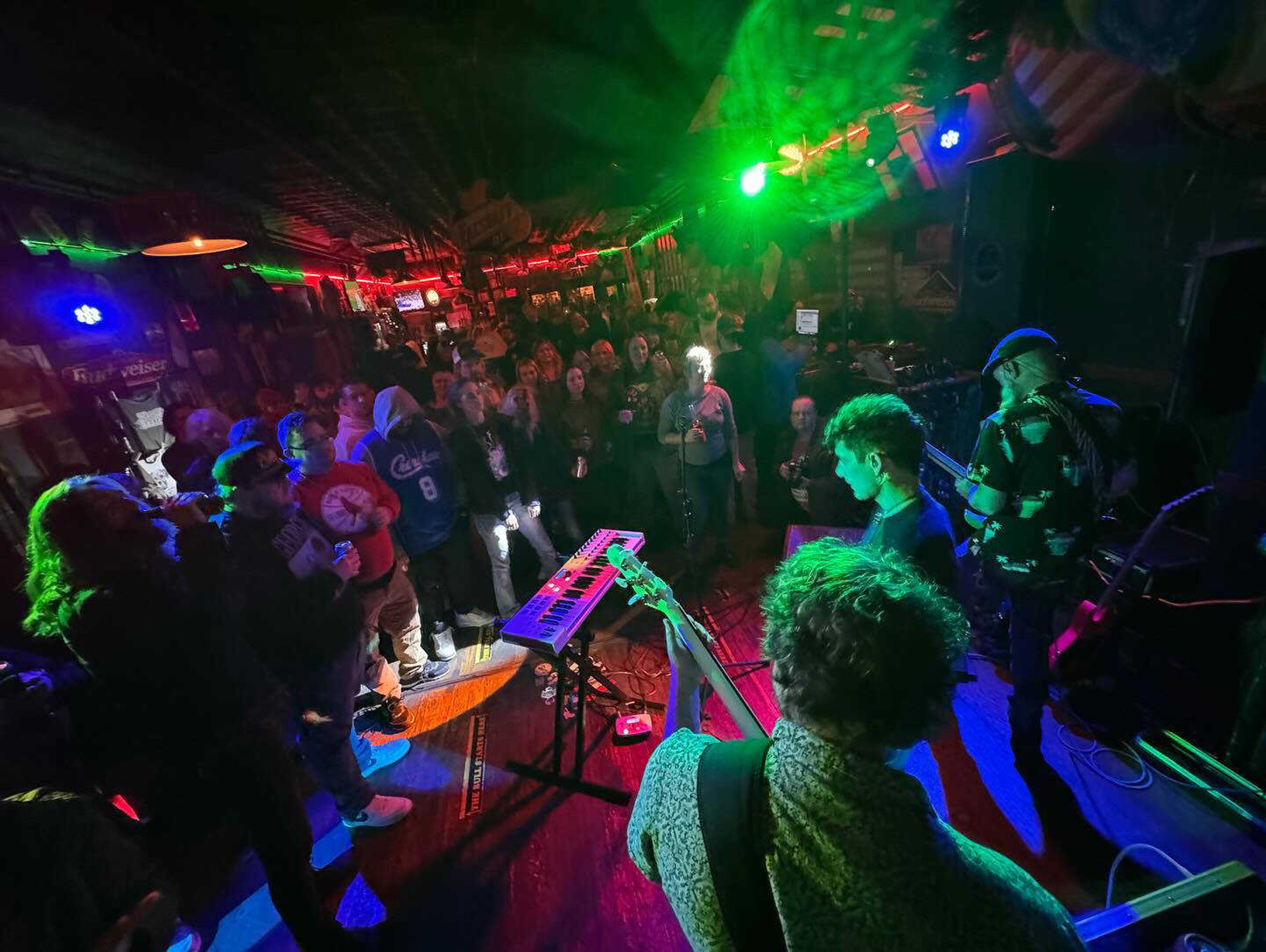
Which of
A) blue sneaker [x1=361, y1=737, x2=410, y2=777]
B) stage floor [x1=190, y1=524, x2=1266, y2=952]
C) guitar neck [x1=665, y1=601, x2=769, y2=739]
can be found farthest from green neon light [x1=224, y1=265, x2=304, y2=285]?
guitar neck [x1=665, y1=601, x2=769, y2=739]

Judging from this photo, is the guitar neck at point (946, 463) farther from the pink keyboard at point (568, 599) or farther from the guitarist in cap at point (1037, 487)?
the pink keyboard at point (568, 599)

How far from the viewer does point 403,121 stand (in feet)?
14.6

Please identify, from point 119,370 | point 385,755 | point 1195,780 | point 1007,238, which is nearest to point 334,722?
point 385,755

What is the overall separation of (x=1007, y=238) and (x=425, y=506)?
19.1 feet

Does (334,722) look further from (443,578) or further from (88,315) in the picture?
(88,315)

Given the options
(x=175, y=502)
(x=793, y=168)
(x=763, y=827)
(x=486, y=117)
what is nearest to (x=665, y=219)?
(x=793, y=168)

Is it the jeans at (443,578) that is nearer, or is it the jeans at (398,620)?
the jeans at (398,620)

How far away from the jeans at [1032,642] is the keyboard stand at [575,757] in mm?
2123

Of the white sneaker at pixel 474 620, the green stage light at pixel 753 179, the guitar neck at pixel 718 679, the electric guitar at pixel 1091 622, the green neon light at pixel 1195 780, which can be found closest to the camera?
the guitar neck at pixel 718 679

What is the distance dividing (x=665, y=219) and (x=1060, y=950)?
15963 millimetres

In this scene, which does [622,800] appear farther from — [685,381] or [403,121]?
[403,121]

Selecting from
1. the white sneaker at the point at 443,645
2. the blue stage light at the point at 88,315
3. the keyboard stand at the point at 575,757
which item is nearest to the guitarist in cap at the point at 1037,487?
the keyboard stand at the point at 575,757

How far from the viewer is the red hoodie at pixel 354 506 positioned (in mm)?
3076

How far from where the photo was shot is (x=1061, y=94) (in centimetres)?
303
